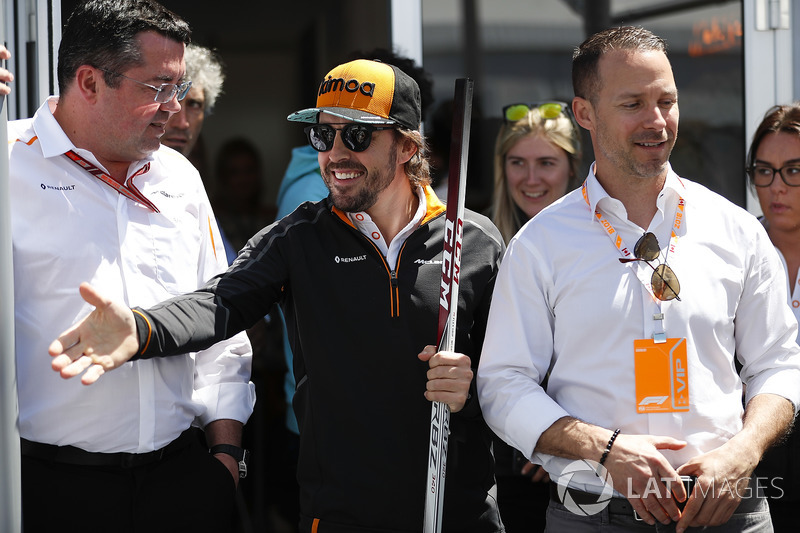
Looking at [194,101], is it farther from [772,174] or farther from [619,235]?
[772,174]

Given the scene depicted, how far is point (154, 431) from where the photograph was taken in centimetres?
235

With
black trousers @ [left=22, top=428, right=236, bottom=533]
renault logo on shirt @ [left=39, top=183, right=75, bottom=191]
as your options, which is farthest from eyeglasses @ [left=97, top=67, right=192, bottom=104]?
black trousers @ [left=22, top=428, right=236, bottom=533]

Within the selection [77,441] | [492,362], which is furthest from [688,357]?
[77,441]

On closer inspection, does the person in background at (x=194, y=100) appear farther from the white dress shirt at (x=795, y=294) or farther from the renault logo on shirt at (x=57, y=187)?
the white dress shirt at (x=795, y=294)

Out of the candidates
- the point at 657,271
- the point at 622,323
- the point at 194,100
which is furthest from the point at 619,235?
the point at 194,100

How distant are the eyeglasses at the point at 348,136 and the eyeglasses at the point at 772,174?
4.55 ft

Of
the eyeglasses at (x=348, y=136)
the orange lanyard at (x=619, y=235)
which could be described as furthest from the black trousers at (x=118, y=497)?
the orange lanyard at (x=619, y=235)

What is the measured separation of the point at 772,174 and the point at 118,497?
2226 millimetres

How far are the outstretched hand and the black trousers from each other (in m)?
0.37

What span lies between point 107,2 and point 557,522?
5.87 ft

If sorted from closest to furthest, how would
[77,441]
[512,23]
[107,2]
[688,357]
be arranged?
[688,357] → [77,441] → [107,2] → [512,23]

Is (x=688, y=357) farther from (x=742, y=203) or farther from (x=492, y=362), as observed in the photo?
(x=742, y=203)

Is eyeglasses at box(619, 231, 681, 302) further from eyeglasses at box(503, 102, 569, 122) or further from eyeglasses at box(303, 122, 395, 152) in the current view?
eyeglasses at box(503, 102, 569, 122)

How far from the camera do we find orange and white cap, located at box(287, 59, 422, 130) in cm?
240
